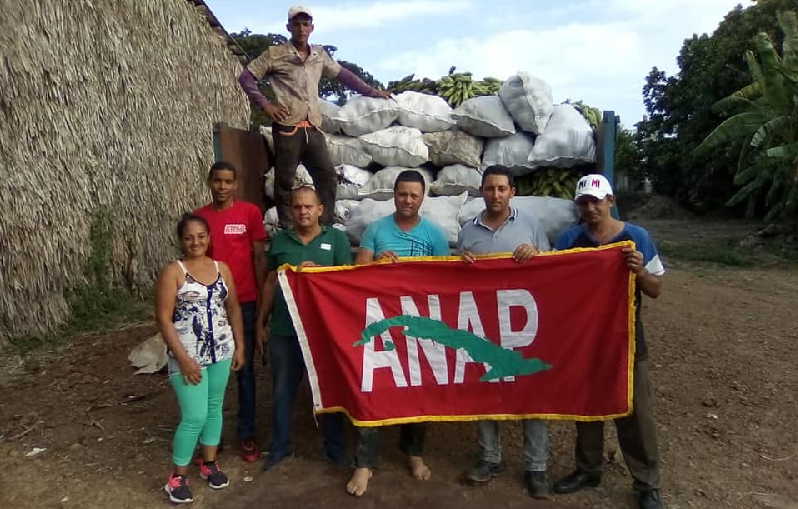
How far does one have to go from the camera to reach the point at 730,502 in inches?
118

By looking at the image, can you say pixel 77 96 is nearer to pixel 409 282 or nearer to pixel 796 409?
pixel 409 282

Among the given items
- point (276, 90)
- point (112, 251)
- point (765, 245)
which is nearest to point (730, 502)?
point (276, 90)

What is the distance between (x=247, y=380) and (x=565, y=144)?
8.10ft

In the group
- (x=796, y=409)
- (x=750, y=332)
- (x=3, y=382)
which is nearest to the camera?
(x=796, y=409)

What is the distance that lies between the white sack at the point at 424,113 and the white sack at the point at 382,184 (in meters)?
0.38

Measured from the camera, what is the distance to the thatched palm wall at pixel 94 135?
558 centimetres

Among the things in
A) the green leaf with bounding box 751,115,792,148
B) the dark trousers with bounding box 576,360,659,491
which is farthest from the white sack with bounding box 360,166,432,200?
the green leaf with bounding box 751,115,792,148

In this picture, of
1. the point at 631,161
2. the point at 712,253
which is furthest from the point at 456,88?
the point at 631,161

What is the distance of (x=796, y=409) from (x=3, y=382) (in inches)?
234

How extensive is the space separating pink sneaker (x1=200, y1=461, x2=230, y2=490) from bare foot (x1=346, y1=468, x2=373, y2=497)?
25.8 inches

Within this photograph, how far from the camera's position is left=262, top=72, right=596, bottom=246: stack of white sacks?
398 cm

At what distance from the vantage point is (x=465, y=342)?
3107 mm

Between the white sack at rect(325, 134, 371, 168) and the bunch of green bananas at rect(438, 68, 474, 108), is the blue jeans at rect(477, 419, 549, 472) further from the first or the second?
the bunch of green bananas at rect(438, 68, 474, 108)

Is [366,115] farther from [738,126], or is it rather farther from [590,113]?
[738,126]
